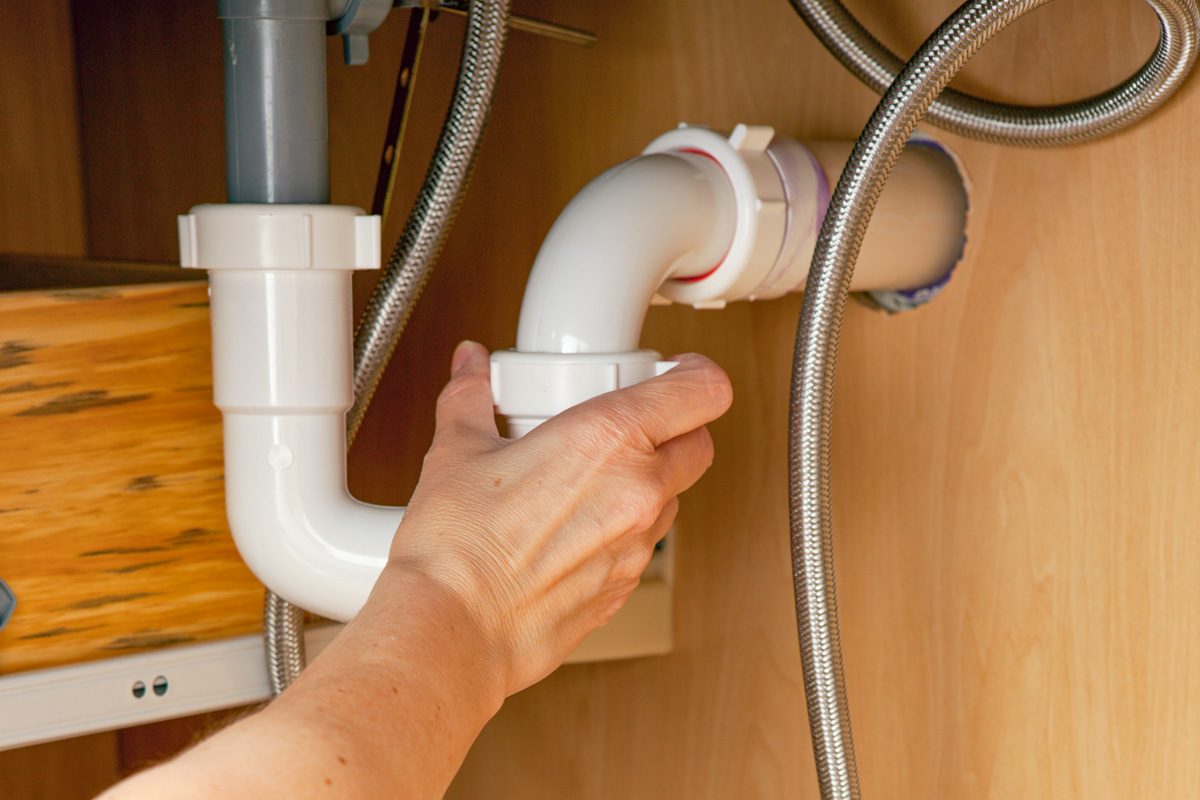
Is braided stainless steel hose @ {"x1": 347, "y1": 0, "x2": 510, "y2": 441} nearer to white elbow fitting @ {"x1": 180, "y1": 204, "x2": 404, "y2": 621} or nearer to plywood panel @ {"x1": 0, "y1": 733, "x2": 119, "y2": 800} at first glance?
white elbow fitting @ {"x1": 180, "y1": 204, "x2": 404, "y2": 621}

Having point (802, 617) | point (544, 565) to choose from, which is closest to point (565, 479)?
point (544, 565)

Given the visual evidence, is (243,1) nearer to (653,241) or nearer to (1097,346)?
(653,241)

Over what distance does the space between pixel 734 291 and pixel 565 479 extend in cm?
14

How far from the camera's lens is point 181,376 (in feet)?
1.68

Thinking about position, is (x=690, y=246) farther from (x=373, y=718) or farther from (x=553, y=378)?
(x=373, y=718)

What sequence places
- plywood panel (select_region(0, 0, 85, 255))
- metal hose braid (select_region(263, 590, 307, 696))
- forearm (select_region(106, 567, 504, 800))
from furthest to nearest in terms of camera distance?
plywood panel (select_region(0, 0, 85, 255)) → metal hose braid (select_region(263, 590, 307, 696)) → forearm (select_region(106, 567, 504, 800))

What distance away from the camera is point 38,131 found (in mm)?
948

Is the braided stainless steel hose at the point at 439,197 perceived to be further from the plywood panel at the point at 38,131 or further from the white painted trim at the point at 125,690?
the plywood panel at the point at 38,131

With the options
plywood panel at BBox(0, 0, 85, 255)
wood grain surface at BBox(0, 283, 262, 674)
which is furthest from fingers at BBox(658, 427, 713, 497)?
plywood panel at BBox(0, 0, 85, 255)

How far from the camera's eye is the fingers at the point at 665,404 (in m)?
0.41

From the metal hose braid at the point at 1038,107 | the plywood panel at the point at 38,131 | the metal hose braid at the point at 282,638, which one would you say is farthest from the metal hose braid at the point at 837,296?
the plywood panel at the point at 38,131

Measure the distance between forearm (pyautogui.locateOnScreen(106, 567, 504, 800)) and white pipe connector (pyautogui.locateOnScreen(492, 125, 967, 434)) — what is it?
0.11m

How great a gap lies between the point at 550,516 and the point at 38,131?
0.75 metres

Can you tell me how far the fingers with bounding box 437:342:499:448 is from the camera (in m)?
0.45
